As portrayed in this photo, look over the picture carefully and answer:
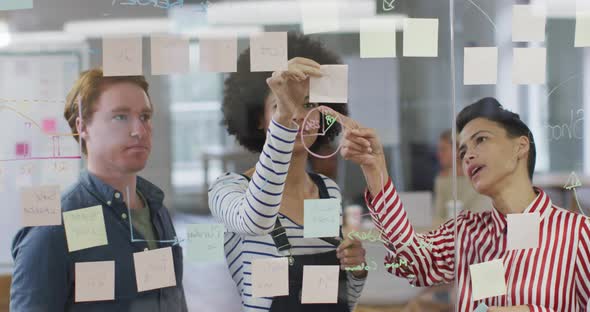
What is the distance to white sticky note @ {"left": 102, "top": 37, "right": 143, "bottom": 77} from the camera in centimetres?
184

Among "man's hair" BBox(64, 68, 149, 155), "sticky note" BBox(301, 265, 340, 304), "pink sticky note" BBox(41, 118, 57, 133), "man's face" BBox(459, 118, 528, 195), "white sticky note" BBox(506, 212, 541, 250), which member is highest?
"man's hair" BBox(64, 68, 149, 155)

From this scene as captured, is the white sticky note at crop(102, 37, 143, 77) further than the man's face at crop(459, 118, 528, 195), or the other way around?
the man's face at crop(459, 118, 528, 195)

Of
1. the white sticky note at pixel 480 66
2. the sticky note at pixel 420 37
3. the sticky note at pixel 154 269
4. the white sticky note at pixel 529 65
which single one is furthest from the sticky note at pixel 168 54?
the white sticky note at pixel 529 65

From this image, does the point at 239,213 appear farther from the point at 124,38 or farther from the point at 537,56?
the point at 537,56

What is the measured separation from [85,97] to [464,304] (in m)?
1.25

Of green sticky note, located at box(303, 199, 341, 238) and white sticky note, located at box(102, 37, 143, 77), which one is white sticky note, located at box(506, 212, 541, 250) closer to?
green sticky note, located at box(303, 199, 341, 238)

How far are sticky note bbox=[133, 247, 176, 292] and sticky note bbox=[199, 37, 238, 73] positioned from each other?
53cm

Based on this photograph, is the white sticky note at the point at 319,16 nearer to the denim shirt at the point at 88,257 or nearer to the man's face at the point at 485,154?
the man's face at the point at 485,154

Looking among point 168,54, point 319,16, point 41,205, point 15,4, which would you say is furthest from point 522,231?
point 15,4

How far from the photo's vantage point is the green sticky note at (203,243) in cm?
188

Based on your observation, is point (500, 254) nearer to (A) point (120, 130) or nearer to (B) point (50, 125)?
(A) point (120, 130)

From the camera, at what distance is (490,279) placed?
195 cm

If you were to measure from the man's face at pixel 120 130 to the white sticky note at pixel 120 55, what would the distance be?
40 millimetres

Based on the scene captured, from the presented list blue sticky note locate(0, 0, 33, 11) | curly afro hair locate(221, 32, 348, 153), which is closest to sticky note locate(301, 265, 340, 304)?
curly afro hair locate(221, 32, 348, 153)
